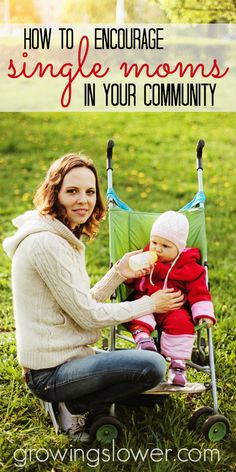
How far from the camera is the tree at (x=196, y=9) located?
7891 mm

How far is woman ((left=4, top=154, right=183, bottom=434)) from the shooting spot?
3551 mm

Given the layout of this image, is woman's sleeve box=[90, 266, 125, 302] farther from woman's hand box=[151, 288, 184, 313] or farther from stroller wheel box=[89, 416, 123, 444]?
stroller wheel box=[89, 416, 123, 444]

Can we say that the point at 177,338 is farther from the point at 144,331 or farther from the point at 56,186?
the point at 56,186

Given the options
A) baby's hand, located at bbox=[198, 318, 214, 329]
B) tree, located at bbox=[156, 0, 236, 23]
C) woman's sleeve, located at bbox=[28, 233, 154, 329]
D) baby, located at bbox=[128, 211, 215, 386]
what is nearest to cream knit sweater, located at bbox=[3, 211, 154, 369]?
woman's sleeve, located at bbox=[28, 233, 154, 329]

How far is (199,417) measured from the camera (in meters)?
3.82

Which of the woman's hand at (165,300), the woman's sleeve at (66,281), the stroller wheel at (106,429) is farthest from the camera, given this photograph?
the woman's hand at (165,300)

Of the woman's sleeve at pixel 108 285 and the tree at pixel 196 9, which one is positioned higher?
the tree at pixel 196 9

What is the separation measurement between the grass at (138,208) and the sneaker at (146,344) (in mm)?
396

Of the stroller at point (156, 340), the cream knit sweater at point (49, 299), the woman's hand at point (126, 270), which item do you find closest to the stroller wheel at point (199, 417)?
the stroller at point (156, 340)

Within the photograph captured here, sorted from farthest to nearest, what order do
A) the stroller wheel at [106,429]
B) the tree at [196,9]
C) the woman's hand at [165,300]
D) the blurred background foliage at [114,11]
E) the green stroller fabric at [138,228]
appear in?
the blurred background foliage at [114,11], the tree at [196,9], the green stroller fabric at [138,228], the woman's hand at [165,300], the stroller wheel at [106,429]

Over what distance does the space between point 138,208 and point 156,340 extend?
408 cm

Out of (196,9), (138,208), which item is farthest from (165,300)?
(196,9)

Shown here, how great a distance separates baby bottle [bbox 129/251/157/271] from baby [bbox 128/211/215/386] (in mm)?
109

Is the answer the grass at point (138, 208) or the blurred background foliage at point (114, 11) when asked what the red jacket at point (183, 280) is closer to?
the grass at point (138, 208)
